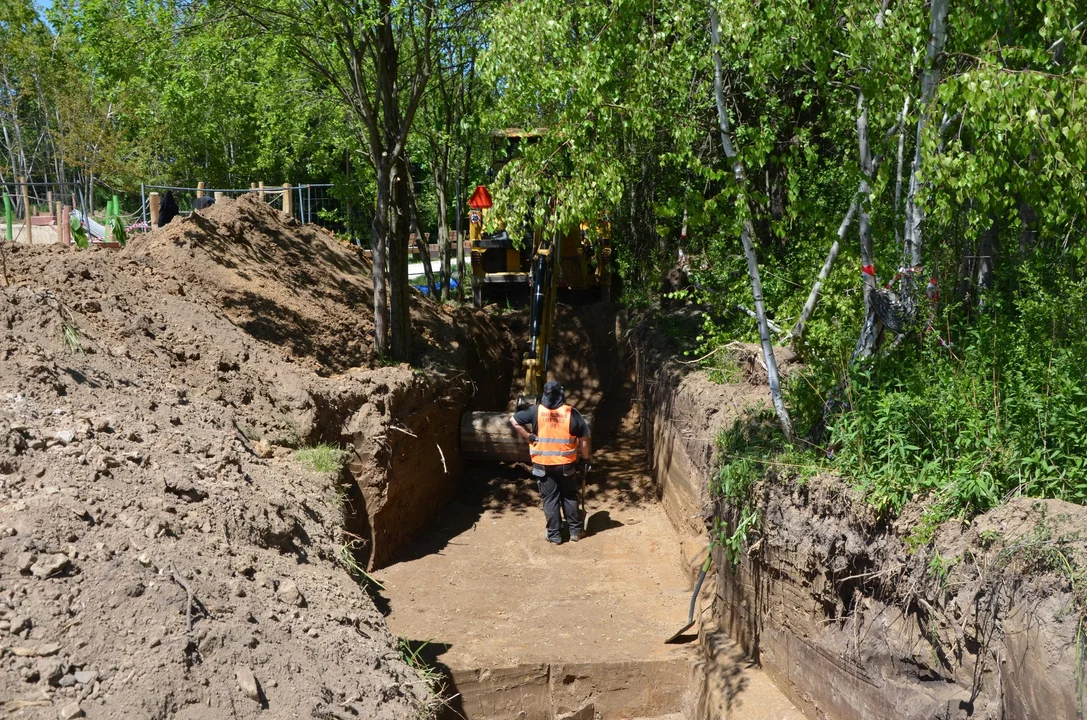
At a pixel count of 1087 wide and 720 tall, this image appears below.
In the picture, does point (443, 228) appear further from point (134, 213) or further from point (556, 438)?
point (134, 213)

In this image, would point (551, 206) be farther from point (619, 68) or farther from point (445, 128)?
point (445, 128)

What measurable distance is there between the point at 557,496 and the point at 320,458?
3188 mm

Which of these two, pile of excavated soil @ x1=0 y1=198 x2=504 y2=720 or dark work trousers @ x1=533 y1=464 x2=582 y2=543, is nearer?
pile of excavated soil @ x1=0 y1=198 x2=504 y2=720

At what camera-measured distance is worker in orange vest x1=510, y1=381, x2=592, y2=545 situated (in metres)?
10.6

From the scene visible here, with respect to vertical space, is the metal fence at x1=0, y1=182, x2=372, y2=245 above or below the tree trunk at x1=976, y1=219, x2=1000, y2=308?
above

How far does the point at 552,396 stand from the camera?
10508 millimetres

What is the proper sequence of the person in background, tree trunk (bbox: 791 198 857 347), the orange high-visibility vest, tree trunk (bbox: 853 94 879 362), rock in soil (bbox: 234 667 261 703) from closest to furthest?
rock in soil (bbox: 234 667 261 703) < tree trunk (bbox: 853 94 879 362) < tree trunk (bbox: 791 198 857 347) < the orange high-visibility vest < the person in background

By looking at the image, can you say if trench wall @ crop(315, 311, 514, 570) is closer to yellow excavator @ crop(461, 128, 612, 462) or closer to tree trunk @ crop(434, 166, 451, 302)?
yellow excavator @ crop(461, 128, 612, 462)

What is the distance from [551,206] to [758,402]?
269 cm

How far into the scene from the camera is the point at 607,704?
8.03m

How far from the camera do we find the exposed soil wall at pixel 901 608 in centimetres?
461

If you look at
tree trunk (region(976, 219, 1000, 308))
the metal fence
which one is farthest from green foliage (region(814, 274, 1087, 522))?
the metal fence

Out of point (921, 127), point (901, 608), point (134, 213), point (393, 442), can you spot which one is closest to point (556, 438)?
point (393, 442)

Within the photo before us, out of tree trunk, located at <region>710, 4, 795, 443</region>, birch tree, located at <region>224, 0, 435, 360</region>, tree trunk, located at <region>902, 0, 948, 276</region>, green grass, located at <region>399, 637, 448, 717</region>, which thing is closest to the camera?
green grass, located at <region>399, 637, 448, 717</region>
